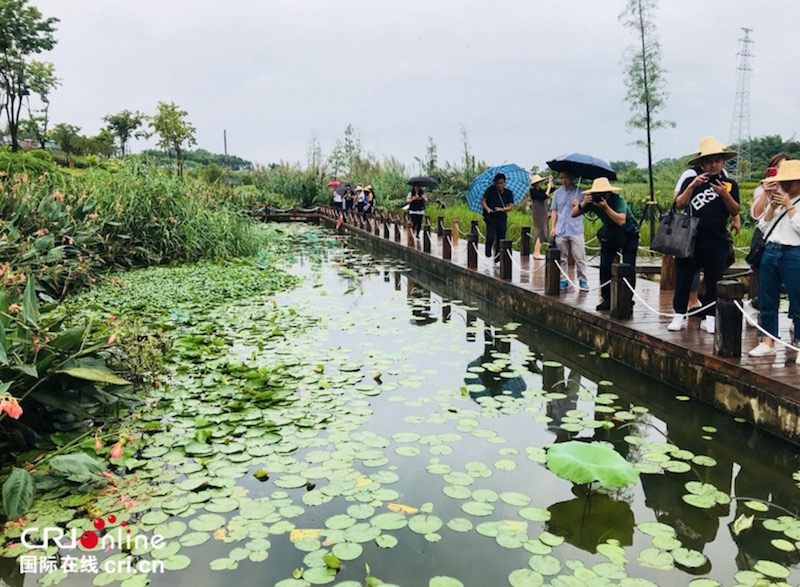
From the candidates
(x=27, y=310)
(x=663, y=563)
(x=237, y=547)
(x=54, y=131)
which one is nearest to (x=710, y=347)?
(x=663, y=563)

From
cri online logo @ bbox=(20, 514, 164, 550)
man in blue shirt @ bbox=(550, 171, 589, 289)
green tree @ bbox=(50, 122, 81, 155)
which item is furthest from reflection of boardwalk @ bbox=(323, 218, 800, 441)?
green tree @ bbox=(50, 122, 81, 155)

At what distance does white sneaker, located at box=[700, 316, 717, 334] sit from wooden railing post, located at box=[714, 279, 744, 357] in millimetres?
776

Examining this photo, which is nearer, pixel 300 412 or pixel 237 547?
pixel 237 547

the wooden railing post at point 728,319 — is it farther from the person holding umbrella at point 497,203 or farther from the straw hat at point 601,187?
the person holding umbrella at point 497,203

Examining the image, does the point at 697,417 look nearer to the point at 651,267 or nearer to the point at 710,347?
the point at 710,347

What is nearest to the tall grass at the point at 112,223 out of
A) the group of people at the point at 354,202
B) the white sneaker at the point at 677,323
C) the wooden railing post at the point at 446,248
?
the wooden railing post at the point at 446,248

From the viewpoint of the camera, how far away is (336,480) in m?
3.45

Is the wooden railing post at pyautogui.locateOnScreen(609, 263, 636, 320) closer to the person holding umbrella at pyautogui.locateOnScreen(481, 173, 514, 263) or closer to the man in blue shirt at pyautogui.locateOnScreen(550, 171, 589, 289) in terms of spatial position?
the man in blue shirt at pyautogui.locateOnScreen(550, 171, 589, 289)

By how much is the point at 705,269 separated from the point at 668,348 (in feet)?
2.43

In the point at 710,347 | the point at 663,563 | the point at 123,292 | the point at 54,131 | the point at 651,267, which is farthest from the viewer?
the point at 54,131

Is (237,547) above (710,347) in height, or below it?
below

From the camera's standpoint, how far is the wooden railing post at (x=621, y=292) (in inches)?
235

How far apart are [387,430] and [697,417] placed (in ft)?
7.34

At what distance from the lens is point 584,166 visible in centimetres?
698
